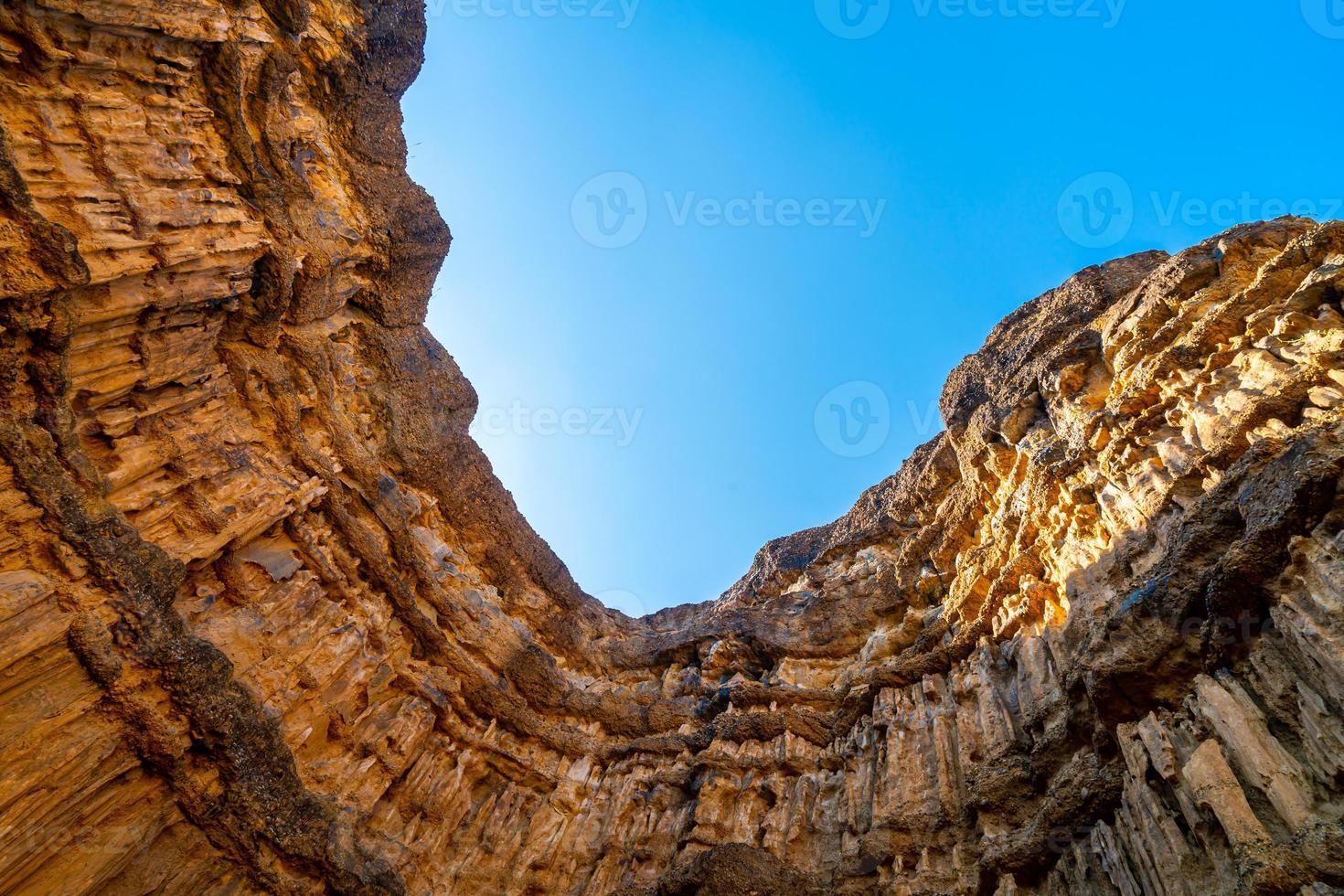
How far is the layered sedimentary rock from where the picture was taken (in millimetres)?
12008

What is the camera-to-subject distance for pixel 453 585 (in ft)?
92.1

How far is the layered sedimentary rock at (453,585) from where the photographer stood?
12.0 meters

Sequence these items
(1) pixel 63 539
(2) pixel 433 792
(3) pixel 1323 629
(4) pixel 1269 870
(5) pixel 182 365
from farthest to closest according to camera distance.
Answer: (2) pixel 433 792 < (5) pixel 182 365 < (1) pixel 63 539 < (3) pixel 1323 629 < (4) pixel 1269 870

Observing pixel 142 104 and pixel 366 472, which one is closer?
pixel 142 104

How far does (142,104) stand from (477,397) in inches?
635

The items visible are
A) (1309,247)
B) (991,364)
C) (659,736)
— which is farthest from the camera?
(991,364)

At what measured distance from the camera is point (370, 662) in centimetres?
2302

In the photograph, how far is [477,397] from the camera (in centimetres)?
3139

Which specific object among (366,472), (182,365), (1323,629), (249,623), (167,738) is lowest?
(167,738)

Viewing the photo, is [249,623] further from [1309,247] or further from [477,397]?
[1309,247]

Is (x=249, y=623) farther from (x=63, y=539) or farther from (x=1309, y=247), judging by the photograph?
(x=1309, y=247)

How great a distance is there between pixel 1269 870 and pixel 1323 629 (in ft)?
11.4

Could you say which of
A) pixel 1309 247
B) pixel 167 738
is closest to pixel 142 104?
pixel 167 738

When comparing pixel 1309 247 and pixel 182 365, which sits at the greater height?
pixel 1309 247
